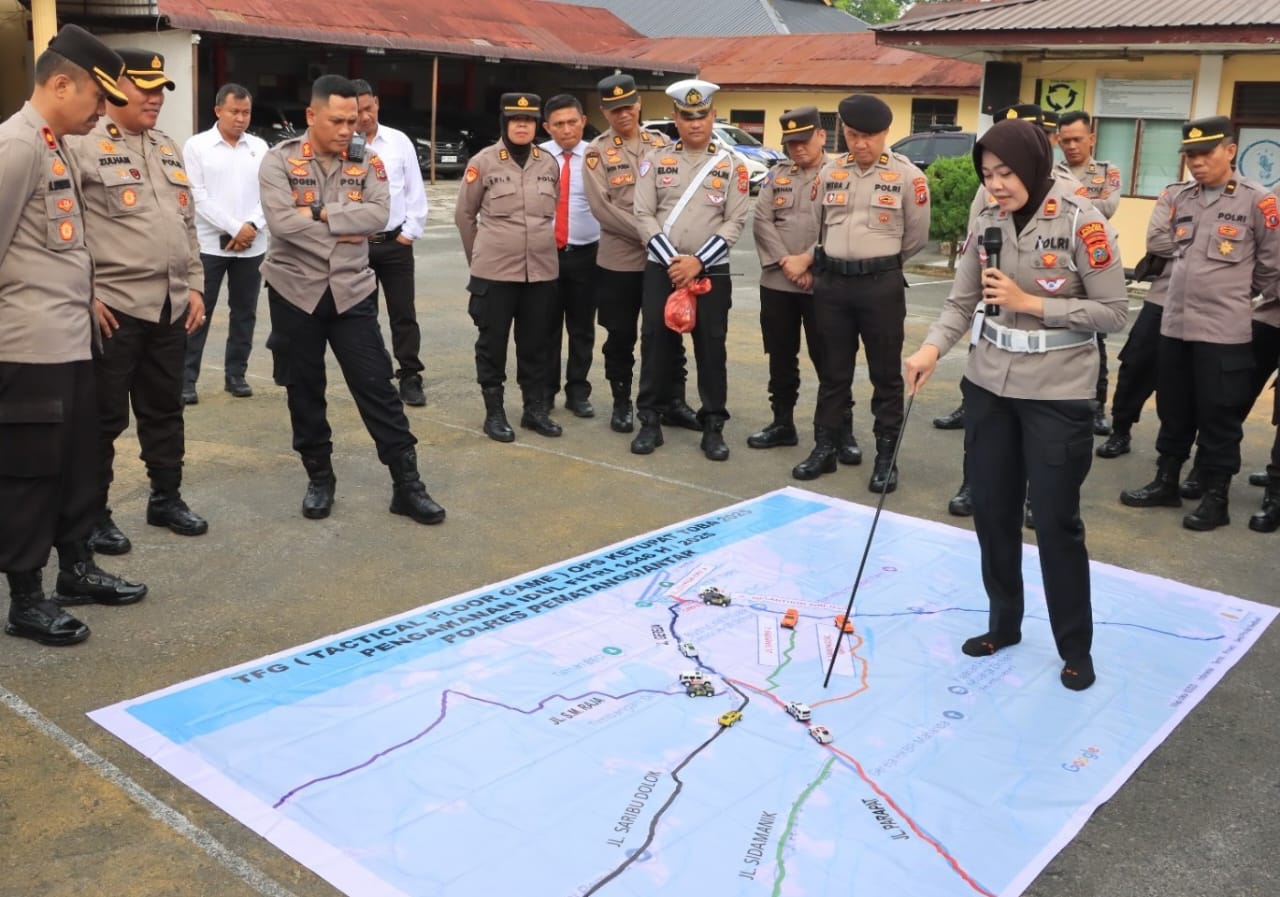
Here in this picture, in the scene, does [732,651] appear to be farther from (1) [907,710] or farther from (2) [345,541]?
(2) [345,541]

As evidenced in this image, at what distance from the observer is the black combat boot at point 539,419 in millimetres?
6508

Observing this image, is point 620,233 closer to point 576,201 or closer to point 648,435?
point 576,201

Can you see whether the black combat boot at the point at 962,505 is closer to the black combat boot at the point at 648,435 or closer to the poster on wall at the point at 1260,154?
the black combat boot at the point at 648,435

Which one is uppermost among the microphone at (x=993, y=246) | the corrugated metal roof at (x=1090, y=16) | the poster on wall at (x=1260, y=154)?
the corrugated metal roof at (x=1090, y=16)

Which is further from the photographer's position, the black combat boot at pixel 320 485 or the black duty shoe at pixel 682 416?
the black duty shoe at pixel 682 416

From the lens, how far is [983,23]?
12.5 meters

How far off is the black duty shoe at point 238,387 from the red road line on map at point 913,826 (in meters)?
4.75

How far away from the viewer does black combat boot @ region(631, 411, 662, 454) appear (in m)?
6.22

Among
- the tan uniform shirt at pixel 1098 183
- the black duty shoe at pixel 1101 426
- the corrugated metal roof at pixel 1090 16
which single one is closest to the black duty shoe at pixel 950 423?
the black duty shoe at pixel 1101 426

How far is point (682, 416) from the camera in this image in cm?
673

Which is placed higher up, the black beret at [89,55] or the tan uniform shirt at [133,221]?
the black beret at [89,55]

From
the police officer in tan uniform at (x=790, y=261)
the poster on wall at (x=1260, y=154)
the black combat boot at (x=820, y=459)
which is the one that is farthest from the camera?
the poster on wall at (x=1260, y=154)

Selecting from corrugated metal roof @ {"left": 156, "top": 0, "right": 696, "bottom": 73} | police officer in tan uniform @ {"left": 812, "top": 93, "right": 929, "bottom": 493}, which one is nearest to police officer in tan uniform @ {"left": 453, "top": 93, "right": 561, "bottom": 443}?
police officer in tan uniform @ {"left": 812, "top": 93, "right": 929, "bottom": 493}

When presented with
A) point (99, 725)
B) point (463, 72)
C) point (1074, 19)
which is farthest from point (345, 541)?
point (463, 72)
